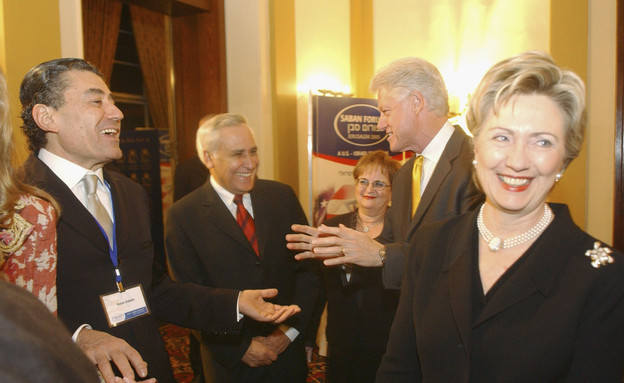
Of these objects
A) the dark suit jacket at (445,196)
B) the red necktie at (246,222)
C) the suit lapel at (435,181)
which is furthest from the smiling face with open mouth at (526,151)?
the red necktie at (246,222)

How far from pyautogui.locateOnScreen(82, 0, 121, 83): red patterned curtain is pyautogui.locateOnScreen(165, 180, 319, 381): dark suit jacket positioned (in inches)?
128

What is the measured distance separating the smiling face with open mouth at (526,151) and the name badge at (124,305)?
1.35m

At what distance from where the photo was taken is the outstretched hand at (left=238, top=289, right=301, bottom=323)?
2.28 metres

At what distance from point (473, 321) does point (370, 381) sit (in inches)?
55.9

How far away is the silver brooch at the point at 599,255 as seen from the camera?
1297mm

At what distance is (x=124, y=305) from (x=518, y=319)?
1.37m

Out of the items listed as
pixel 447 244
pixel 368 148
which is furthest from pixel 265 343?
pixel 368 148

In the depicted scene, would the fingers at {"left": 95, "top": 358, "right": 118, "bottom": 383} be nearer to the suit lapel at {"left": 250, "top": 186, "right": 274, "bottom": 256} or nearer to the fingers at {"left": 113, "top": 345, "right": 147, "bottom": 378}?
the fingers at {"left": 113, "top": 345, "right": 147, "bottom": 378}

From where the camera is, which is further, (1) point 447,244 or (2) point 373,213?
(2) point 373,213

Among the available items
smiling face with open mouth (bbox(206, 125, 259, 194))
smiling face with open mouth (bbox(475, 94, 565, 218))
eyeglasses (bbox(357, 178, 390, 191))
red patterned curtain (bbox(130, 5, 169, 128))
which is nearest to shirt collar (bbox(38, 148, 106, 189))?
smiling face with open mouth (bbox(206, 125, 259, 194))

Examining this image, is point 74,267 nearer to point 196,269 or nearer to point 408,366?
point 196,269

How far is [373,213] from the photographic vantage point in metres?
3.30

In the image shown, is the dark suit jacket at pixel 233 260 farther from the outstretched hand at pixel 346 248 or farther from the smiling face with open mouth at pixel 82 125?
the smiling face with open mouth at pixel 82 125

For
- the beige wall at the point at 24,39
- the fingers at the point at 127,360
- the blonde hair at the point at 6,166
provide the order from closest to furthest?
the blonde hair at the point at 6,166 < the fingers at the point at 127,360 < the beige wall at the point at 24,39
